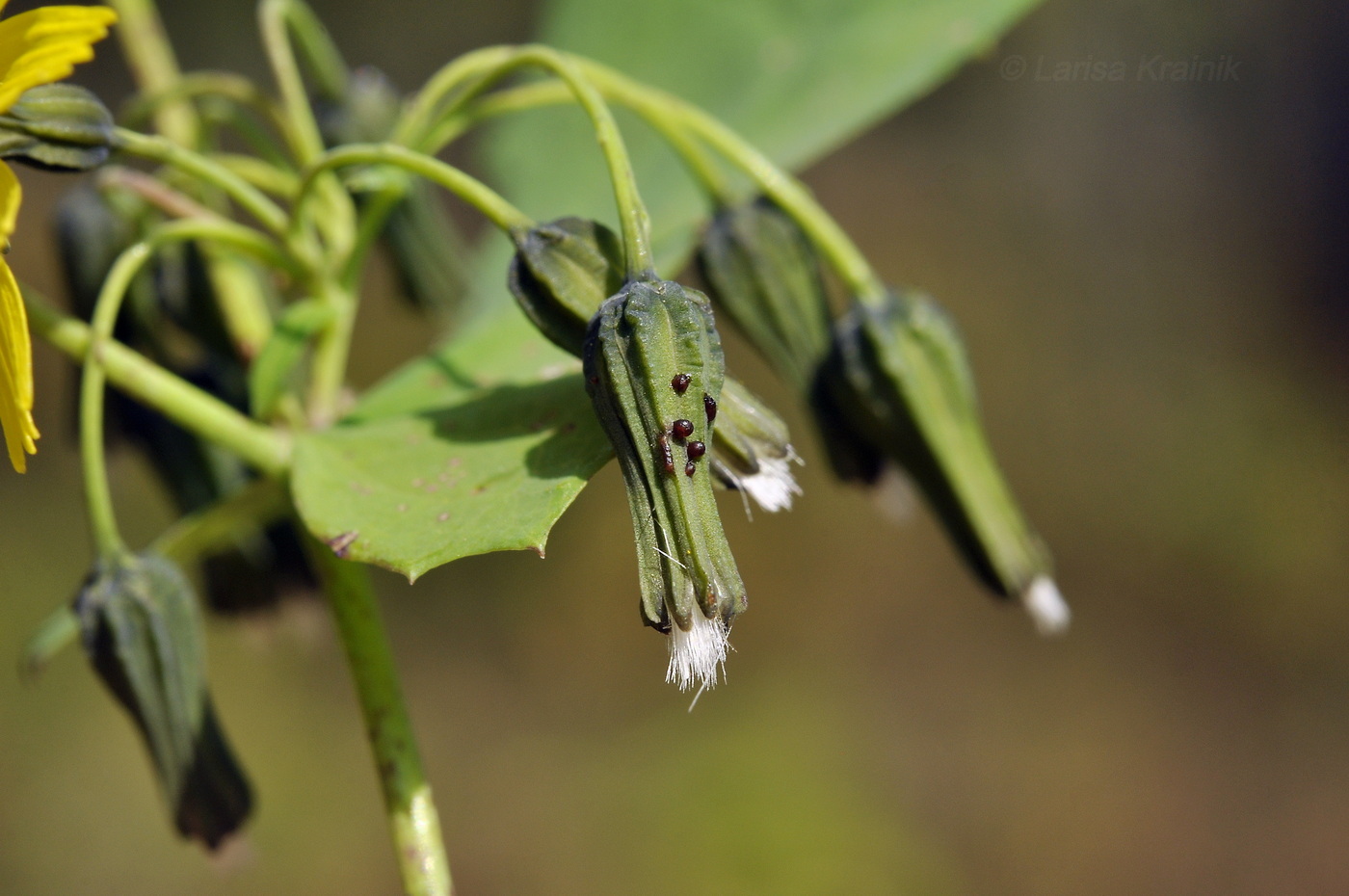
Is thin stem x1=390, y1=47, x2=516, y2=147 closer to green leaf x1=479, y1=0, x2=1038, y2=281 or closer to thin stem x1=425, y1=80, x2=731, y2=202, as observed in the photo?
thin stem x1=425, y1=80, x2=731, y2=202

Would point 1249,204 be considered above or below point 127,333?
above

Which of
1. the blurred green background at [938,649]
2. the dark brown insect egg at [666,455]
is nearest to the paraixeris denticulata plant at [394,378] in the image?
the dark brown insect egg at [666,455]

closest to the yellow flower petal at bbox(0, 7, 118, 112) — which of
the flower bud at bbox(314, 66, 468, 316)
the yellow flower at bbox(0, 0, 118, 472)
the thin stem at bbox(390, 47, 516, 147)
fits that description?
the yellow flower at bbox(0, 0, 118, 472)

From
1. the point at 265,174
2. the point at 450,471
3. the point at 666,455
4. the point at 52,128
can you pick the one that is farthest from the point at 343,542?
the point at 265,174

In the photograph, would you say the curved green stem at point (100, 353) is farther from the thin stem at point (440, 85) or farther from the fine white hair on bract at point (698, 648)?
the fine white hair on bract at point (698, 648)

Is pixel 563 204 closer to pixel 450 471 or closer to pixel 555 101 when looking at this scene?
pixel 555 101

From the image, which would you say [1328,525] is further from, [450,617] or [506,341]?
[506,341]

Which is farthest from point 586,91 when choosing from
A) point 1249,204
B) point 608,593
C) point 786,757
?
point 1249,204
